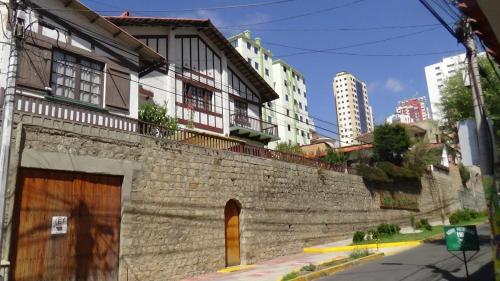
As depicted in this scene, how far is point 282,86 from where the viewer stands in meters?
68.9

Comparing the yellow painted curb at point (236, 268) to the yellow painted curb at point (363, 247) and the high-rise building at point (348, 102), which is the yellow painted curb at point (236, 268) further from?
the high-rise building at point (348, 102)

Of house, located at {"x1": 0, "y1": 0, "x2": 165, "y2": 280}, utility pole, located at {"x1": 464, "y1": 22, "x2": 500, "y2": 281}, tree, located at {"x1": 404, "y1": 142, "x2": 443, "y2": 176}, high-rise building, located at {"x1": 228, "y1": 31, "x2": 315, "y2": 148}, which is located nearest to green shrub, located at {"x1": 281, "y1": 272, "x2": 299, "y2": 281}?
house, located at {"x1": 0, "y1": 0, "x2": 165, "y2": 280}

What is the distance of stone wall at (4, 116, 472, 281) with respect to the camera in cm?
1069

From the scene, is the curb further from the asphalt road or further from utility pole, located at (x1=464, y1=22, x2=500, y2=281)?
utility pole, located at (x1=464, y1=22, x2=500, y2=281)

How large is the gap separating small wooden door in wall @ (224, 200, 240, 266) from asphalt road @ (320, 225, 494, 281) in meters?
4.27

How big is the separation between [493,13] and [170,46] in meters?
18.2

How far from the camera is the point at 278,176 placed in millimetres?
17562

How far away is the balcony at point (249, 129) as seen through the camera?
23.7 metres

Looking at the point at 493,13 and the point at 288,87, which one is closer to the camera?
the point at 493,13

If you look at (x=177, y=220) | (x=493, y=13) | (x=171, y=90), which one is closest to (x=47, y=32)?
(x=177, y=220)

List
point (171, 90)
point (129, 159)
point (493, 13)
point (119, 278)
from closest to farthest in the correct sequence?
point (493, 13) → point (119, 278) → point (129, 159) → point (171, 90)

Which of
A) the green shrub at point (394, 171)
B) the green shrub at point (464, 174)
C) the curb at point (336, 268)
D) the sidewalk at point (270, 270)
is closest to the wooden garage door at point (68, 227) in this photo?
the sidewalk at point (270, 270)

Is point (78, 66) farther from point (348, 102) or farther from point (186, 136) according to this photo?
point (348, 102)

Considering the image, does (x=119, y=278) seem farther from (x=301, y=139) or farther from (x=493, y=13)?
(x=301, y=139)
